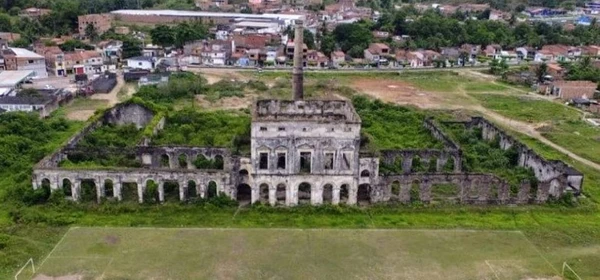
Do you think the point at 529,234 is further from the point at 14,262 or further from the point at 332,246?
the point at 14,262

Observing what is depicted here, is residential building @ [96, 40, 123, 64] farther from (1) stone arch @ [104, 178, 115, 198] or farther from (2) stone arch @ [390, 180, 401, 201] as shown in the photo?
(2) stone arch @ [390, 180, 401, 201]

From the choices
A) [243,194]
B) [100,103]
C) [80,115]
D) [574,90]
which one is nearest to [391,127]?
[243,194]

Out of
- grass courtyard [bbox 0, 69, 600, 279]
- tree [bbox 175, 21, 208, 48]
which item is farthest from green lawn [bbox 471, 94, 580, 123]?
tree [bbox 175, 21, 208, 48]

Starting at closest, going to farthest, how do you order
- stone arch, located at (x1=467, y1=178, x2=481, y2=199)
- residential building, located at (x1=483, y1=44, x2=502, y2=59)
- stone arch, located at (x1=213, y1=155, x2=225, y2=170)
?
stone arch, located at (x1=467, y1=178, x2=481, y2=199)
stone arch, located at (x1=213, y1=155, x2=225, y2=170)
residential building, located at (x1=483, y1=44, x2=502, y2=59)

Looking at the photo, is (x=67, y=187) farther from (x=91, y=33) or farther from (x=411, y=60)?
(x=91, y=33)

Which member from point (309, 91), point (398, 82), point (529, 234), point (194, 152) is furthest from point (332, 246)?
point (398, 82)

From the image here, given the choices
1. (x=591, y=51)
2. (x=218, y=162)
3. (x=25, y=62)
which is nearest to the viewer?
(x=218, y=162)

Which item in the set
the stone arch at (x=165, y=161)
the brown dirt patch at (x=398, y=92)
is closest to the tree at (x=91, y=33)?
the brown dirt patch at (x=398, y=92)
